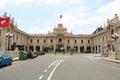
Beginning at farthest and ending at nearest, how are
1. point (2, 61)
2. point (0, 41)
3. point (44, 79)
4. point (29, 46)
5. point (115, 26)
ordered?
point (29, 46) → point (115, 26) → point (0, 41) → point (2, 61) → point (44, 79)

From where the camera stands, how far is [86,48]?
379 ft

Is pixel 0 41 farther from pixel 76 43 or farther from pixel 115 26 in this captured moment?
pixel 76 43

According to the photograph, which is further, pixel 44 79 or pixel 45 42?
pixel 45 42

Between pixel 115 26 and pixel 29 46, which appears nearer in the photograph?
pixel 115 26

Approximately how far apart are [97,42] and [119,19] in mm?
32794

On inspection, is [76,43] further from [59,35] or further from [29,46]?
[29,46]

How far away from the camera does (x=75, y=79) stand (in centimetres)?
1189

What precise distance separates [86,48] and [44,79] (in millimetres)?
104682

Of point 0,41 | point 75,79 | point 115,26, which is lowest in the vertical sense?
point 75,79

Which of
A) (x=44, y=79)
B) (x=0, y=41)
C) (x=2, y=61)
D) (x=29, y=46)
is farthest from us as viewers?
(x=29, y=46)

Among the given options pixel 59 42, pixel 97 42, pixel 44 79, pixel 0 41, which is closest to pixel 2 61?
pixel 44 79

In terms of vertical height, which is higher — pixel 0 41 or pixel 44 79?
pixel 0 41

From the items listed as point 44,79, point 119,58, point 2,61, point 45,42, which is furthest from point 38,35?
point 44,79

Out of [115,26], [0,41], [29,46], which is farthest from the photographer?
[29,46]
